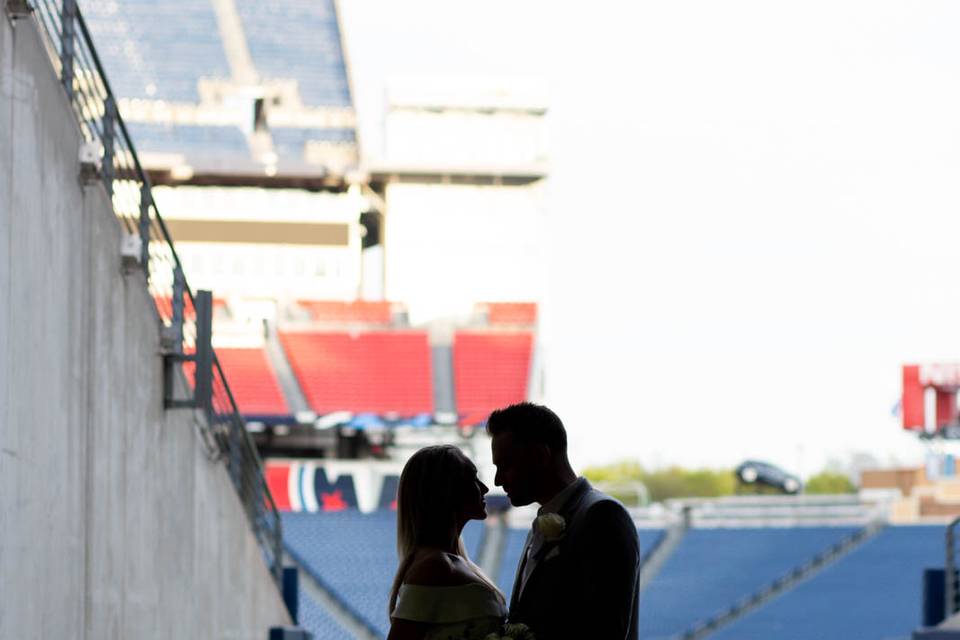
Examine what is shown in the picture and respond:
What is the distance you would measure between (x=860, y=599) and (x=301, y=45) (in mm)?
25489

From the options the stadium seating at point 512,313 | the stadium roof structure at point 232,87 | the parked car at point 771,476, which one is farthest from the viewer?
the parked car at point 771,476

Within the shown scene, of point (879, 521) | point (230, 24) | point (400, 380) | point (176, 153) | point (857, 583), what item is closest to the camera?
point (857, 583)

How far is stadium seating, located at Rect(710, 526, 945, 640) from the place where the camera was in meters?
28.0

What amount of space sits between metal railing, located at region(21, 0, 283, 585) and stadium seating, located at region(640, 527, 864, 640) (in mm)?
18128

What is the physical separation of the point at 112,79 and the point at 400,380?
42.6ft

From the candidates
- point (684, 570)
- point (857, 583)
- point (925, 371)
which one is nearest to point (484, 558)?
point (684, 570)

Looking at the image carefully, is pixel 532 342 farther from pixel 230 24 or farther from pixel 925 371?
pixel 230 24

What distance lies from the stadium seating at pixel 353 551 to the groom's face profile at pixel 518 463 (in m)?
24.7

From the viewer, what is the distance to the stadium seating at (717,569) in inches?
1145

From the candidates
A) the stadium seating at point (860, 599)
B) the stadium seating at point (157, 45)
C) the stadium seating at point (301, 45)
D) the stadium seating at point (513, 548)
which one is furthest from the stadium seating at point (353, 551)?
the stadium seating at point (157, 45)

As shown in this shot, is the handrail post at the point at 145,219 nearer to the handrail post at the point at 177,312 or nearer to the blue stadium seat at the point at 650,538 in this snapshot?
the handrail post at the point at 177,312

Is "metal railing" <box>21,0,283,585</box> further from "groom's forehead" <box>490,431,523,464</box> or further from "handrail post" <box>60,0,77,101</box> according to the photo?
"groom's forehead" <box>490,431,523,464</box>

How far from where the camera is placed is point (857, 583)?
30375 mm

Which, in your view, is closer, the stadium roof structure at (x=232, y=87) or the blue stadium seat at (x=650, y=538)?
the blue stadium seat at (x=650, y=538)
